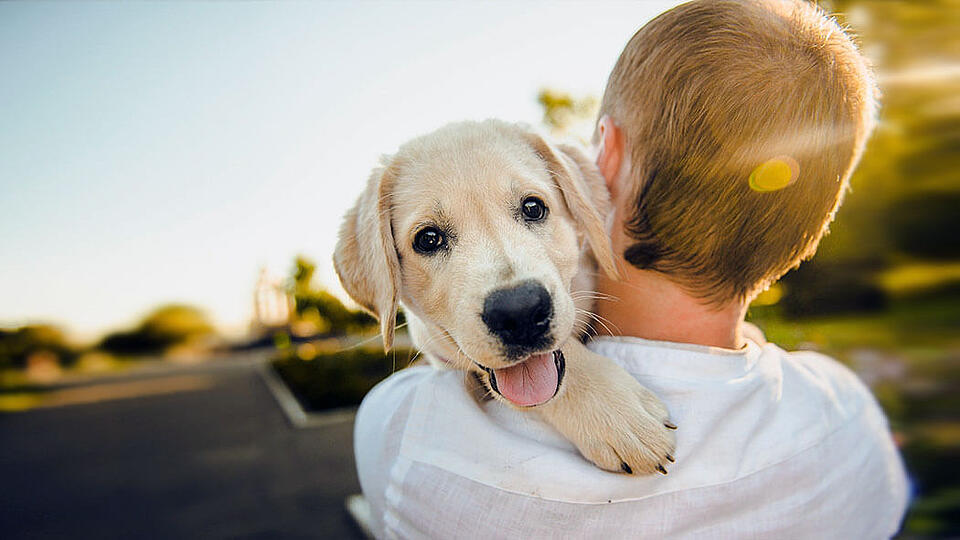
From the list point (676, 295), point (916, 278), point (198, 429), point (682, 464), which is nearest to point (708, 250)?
point (676, 295)

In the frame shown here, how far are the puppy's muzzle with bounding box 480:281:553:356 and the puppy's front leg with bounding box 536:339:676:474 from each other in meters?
0.19

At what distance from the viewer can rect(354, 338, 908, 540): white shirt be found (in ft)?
5.74

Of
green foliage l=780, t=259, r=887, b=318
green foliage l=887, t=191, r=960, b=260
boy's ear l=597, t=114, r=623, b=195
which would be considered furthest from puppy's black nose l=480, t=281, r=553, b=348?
green foliage l=887, t=191, r=960, b=260

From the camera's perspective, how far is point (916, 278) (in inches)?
141

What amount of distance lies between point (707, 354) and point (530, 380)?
0.60 meters

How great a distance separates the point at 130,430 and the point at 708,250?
1417 centimetres

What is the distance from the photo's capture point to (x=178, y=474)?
359 inches

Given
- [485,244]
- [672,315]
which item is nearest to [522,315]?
[485,244]

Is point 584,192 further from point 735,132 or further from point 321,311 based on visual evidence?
point 321,311

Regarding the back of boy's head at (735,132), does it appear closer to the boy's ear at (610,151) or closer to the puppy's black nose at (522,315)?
the boy's ear at (610,151)

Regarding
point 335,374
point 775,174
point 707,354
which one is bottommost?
point 335,374

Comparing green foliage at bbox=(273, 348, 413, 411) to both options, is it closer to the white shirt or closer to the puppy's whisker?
the puppy's whisker

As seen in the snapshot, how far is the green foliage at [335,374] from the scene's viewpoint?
1263 cm

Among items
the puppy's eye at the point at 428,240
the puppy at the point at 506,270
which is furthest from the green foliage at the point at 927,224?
the puppy's eye at the point at 428,240
